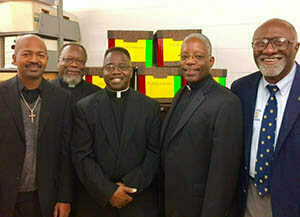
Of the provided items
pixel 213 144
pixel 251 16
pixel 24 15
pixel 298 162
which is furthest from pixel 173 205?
pixel 24 15

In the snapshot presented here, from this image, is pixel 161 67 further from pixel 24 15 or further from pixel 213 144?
pixel 24 15

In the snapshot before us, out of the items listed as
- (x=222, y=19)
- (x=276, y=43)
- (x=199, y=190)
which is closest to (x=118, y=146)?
(x=199, y=190)

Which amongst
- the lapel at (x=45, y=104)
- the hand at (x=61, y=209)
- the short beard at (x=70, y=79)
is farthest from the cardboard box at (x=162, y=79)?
the hand at (x=61, y=209)

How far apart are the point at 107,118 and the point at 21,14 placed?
1728 millimetres

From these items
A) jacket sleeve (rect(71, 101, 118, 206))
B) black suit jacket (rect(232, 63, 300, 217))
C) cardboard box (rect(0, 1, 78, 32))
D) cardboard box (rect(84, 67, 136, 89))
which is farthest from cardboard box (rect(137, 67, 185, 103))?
cardboard box (rect(0, 1, 78, 32))

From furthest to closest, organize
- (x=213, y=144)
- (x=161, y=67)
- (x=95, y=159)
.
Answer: (x=161, y=67)
(x=95, y=159)
(x=213, y=144)

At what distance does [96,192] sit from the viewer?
1598 mm

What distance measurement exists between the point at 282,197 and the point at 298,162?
0.18m

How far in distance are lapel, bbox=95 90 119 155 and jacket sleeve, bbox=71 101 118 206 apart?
83 mm

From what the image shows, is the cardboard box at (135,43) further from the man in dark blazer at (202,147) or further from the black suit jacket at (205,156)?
the black suit jacket at (205,156)

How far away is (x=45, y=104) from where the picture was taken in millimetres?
1614

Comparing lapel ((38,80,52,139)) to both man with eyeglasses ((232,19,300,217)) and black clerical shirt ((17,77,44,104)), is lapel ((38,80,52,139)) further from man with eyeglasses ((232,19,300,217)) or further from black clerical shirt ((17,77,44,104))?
man with eyeglasses ((232,19,300,217))

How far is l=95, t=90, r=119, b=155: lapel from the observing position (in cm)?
166

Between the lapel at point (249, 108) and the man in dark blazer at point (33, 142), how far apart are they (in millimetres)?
1022
